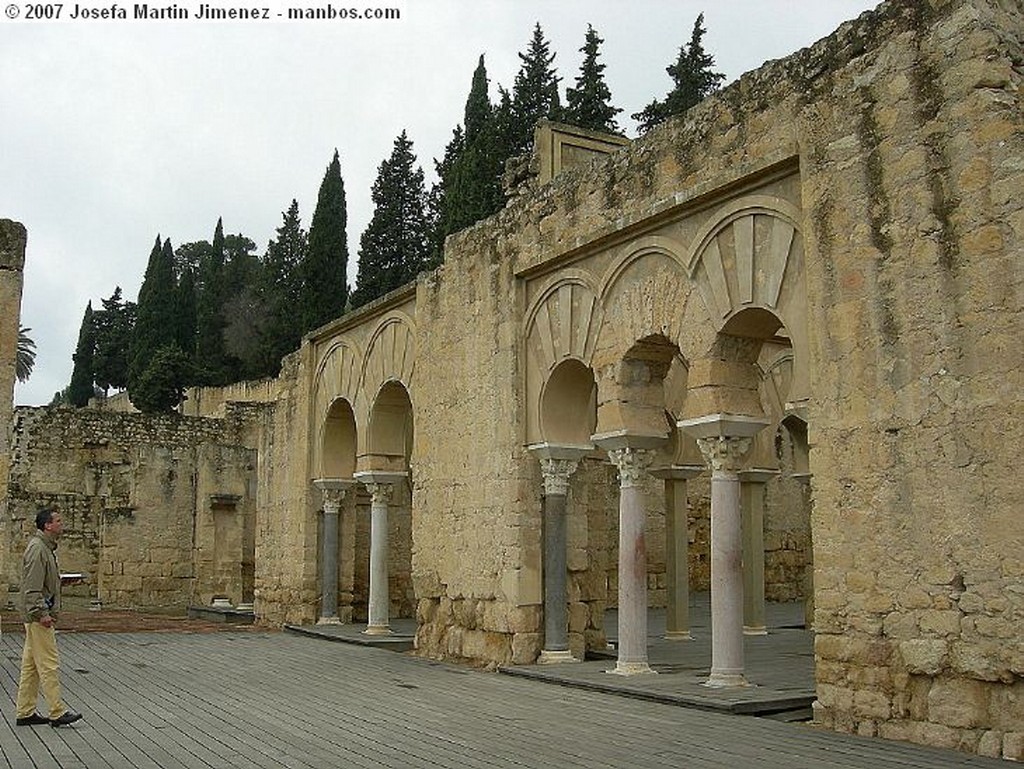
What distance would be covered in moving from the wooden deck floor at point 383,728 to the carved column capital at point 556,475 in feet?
6.04

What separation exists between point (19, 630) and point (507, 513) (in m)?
8.13

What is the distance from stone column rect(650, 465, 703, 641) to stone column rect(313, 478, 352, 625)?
481 centimetres

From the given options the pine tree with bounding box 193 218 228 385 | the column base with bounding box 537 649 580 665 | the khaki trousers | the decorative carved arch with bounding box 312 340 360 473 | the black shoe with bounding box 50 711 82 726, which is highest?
the pine tree with bounding box 193 218 228 385

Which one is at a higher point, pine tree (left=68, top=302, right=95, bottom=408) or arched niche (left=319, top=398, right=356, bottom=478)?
pine tree (left=68, top=302, right=95, bottom=408)

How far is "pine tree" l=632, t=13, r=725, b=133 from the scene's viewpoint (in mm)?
28312

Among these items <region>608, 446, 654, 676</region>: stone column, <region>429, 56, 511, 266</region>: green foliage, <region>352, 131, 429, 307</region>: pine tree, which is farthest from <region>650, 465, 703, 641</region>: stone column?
<region>352, 131, 429, 307</region>: pine tree

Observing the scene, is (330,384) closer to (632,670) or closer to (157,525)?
(157,525)

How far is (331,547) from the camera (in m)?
15.4

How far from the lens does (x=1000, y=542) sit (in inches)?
238

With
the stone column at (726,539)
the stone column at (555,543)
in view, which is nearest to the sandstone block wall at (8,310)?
the stone column at (555,543)

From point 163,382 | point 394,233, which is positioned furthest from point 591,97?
point 163,382

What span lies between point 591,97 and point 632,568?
69.8 ft

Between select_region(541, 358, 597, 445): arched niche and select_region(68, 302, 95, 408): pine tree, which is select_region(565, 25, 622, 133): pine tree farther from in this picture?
select_region(68, 302, 95, 408): pine tree

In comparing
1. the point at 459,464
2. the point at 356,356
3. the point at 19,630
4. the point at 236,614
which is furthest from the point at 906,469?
the point at 236,614
